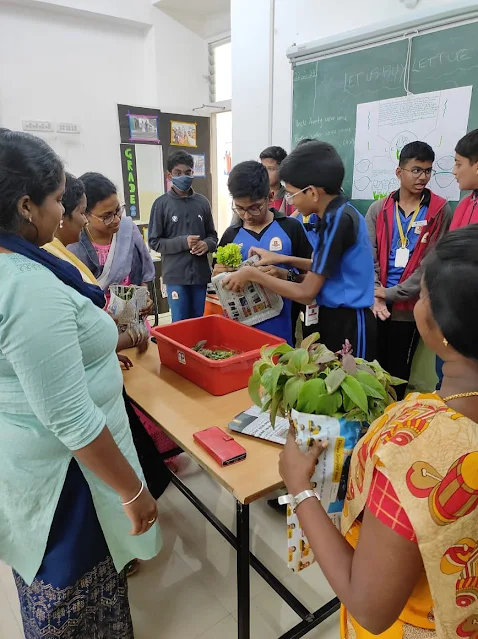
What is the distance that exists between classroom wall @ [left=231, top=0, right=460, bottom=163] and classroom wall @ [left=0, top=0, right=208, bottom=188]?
177 centimetres

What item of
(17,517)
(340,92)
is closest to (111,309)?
(17,517)

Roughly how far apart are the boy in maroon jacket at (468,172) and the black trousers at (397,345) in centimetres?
72

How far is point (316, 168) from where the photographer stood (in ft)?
5.53

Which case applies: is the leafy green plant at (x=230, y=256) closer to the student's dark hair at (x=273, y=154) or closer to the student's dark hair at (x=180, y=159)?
the student's dark hair at (x=273, y=154)

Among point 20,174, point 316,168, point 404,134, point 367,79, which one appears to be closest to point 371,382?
point 20,174

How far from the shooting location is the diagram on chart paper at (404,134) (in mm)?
2533

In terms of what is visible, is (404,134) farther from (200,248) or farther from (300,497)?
(300,497)

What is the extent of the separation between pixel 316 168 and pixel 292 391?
1.13 metres

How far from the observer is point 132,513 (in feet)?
3.52

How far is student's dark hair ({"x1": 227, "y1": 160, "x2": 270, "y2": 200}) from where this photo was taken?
2027mm

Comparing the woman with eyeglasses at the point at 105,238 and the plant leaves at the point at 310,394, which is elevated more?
the woman with eyeglasses at the point at 105,238

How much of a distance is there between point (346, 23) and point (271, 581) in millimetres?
3359

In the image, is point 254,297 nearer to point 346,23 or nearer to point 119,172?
point 346,23

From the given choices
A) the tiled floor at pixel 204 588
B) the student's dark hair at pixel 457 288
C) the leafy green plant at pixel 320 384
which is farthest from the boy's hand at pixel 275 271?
the student's dark hair at pixel 457 288
